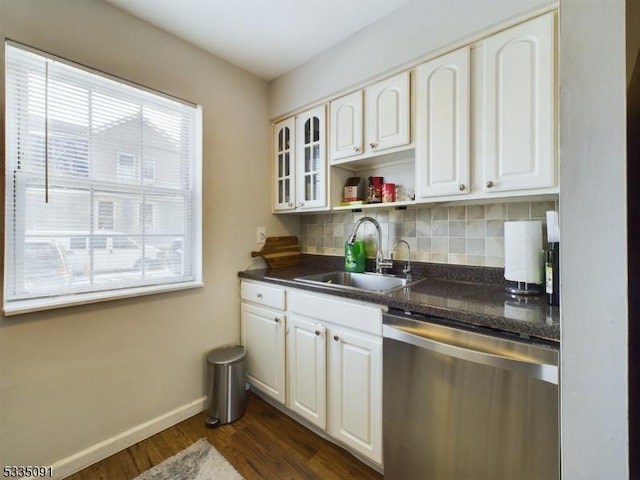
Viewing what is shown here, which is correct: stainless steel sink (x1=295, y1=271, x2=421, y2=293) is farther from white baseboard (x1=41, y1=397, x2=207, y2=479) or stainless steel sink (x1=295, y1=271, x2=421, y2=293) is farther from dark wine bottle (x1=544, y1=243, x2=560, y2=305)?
white baseboard (x1=41, y1=397, x2=207, y2=479)

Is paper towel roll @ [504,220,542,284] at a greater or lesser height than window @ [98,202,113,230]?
lesser

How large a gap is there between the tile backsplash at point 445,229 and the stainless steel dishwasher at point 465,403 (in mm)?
695

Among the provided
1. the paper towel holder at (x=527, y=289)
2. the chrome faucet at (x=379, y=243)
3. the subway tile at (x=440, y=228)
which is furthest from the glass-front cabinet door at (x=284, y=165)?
the paper towel holder at (x=527, y=289)

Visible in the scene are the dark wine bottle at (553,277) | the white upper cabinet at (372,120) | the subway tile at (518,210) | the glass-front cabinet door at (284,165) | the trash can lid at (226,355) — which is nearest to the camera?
the dark wine bottle at (553,277)

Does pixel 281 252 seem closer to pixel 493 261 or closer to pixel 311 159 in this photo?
pixel 311 159

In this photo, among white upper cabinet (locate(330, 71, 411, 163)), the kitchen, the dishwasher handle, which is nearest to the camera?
the kitchen

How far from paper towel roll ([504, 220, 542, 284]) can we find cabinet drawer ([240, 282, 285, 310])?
49.8 inches

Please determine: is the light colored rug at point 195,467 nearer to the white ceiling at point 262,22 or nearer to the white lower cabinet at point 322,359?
the white lower cabinet at point 322,359

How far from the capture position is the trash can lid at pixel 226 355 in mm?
1792

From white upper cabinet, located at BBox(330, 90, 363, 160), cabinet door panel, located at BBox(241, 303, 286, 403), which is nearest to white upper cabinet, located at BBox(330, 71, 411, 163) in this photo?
white upper cabinet, located at BBox(330, 90, 363, 160)

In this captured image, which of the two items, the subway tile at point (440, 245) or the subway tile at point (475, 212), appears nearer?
the subway tile at point (475, 212)

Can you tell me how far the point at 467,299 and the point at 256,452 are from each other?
1380 millimetres

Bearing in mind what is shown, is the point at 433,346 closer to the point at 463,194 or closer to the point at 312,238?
the point at 463,194

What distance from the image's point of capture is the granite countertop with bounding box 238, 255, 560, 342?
963 millimetres
